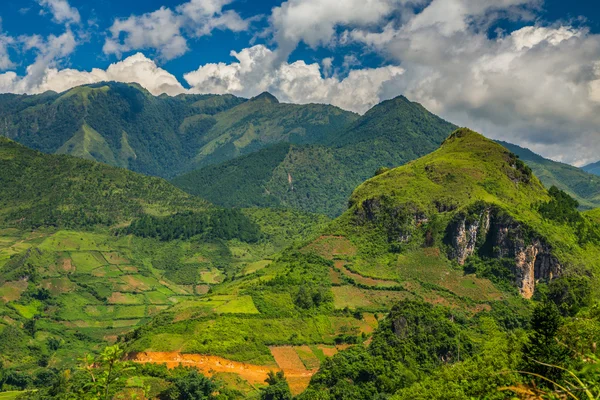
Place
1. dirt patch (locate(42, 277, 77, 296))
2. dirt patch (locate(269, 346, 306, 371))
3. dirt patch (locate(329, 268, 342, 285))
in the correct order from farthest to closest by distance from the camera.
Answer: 1. dirt patch (locate(42, 277, 77, 296))
2. dirt patch (locate(329, 268, 342, 285))
3. dirt patch (locate(269, 346, 306, 371))

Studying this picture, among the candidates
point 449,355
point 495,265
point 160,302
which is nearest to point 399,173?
point 495,265

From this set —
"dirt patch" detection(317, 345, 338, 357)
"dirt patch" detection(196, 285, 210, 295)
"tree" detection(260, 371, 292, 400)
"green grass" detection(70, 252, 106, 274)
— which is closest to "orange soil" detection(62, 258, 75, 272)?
"green grass" detection(70, 252, 106, 274)

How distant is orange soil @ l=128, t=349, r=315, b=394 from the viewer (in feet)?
285

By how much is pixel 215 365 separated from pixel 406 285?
1820 inches

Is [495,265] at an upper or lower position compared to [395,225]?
lower

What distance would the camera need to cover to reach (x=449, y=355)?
8356 centimetres

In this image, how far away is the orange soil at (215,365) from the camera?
8695 centimetres

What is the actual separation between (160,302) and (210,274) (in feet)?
102

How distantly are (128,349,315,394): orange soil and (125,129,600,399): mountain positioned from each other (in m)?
0.35

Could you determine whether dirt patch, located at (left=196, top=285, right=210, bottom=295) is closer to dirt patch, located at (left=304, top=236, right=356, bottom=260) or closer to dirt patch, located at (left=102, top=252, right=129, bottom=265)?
dirt patch, located at (left=102, top=252, right=129, bottom=265)

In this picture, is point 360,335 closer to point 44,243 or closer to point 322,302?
point 322,302

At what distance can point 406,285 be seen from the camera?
117 m

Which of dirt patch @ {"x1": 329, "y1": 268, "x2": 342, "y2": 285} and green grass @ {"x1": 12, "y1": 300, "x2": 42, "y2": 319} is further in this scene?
green grass @ {"x1": 12, "y1": 300, "x2": 42, "y2": 319}

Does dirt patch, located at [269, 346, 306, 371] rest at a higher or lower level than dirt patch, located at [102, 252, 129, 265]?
lower
